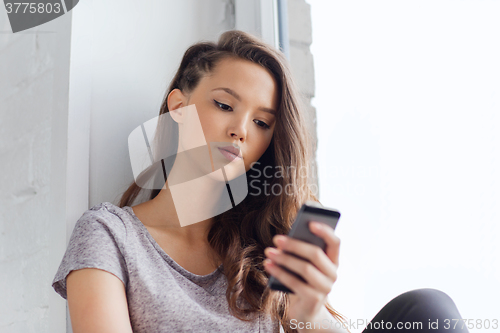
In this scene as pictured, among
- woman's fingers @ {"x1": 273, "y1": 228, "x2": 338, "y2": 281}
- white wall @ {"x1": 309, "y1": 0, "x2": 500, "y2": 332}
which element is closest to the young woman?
woman's fingers @ {"x1": 273, "y1": 228, "x2": 338, "y2": 281}

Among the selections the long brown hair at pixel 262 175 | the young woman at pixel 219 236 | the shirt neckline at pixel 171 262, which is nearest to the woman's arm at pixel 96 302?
the young woman at pixel 219 236

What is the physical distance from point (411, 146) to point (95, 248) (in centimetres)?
66

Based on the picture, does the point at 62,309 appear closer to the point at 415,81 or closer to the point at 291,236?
the point at 291,236

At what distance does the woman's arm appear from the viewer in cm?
65

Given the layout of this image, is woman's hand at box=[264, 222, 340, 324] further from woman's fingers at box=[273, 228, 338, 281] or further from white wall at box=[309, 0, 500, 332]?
white wall at box=[309, 0, 500, 332]

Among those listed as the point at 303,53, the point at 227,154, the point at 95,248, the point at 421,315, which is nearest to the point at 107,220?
the point at 95,248

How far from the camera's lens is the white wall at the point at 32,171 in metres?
0.88

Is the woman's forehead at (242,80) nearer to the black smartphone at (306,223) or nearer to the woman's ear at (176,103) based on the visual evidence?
the woman's ear at (176,103)

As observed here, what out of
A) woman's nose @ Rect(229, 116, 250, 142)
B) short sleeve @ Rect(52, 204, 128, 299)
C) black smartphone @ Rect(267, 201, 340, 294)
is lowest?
short sleeve @ Rect(52, 204, 128, 299)

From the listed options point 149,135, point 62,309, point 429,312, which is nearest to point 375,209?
point 429,312

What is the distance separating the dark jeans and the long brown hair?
23 centimetres

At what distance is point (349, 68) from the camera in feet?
3.30

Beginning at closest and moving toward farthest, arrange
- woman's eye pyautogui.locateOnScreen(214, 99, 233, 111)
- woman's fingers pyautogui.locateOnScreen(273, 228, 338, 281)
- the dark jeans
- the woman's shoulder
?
woman's fingers pyautogui.locateOnScreen(273, 228, 338, 281) < the dark jeans < the woman's shoulder < woman's eye pyautogui.locateOnScreen(214, 99, 233, 111)

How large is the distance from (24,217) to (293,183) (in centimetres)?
68
